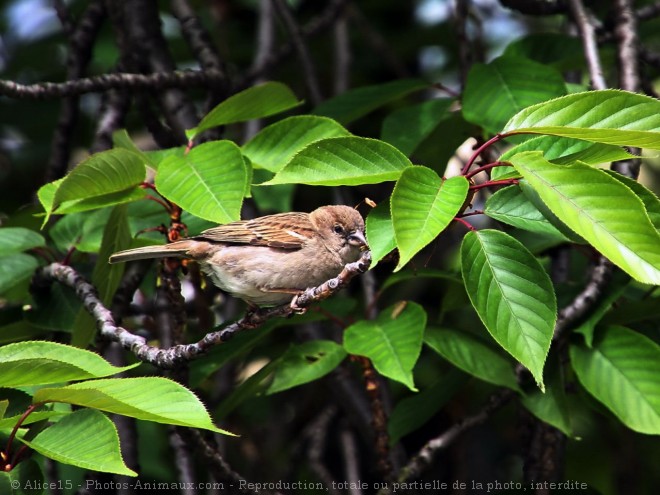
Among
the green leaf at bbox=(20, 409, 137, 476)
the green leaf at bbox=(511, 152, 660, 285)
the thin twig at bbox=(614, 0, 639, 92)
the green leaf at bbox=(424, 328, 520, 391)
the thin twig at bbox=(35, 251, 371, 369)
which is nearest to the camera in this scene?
the green leaf at bbox=(511, 152, 660, 285)

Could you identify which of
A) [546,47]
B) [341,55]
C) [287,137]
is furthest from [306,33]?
[287,137]

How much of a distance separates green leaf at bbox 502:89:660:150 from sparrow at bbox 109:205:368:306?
1.43 meters

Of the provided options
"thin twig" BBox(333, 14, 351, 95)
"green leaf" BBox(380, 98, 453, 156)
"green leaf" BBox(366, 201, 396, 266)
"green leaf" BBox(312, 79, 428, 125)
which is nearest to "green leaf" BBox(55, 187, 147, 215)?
"green leaf" BBox(366, 201, 396, 266)

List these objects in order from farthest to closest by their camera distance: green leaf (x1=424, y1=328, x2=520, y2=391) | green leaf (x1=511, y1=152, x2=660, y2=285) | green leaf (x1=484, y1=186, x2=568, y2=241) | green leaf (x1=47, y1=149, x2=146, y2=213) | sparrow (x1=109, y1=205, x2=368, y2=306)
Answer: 1. sparrow (x1=109, y1=205, x2=368, y2=306)
2. green leaf (x1=424, y1=328, x2=520, y2=391)
3. green leaf (x1=47, y1=149, x2=146, y2=213)
4. green leaf (x1=484, y1=186, x2=568, y2=241)
5. green leaf (x1=511, y1=152, x2=660, y2=285)

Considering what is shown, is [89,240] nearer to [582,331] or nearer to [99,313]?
[99,313]

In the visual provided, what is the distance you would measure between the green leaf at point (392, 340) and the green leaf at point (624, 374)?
0.72 meters

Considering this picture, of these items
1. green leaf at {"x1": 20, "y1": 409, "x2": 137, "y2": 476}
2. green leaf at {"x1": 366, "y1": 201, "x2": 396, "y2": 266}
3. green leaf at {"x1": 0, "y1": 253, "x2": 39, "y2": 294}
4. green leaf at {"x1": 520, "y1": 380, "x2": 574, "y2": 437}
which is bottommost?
green leaf at {"x1": 520, "y1": 380, "x2": 574, "y2": 437}

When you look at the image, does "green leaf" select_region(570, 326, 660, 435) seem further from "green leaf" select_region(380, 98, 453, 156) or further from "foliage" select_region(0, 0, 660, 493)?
"green leaf" select_region(380, 98, 453, 156)

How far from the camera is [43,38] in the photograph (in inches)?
244

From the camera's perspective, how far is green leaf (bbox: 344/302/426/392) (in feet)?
11.2

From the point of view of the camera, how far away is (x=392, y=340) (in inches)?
141

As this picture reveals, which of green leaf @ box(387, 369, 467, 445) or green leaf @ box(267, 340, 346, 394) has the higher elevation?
green leaf @ box(267, 340, 346, 394)

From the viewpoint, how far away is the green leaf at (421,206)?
8.02 ft

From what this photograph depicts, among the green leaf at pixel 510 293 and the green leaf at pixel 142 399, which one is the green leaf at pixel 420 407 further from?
the green leaf at pixel 142 399
